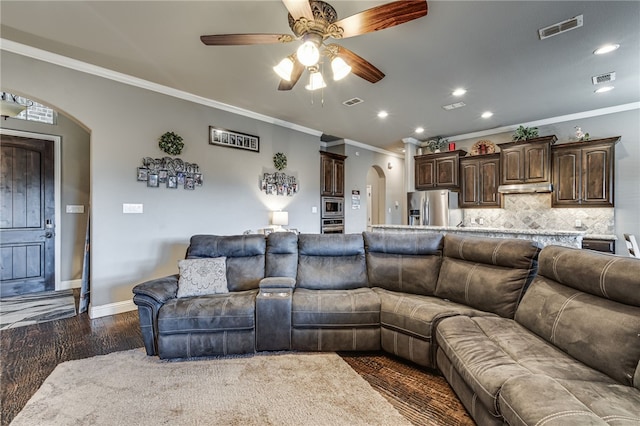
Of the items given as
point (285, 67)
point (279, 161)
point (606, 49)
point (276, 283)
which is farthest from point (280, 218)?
point (606, 49)

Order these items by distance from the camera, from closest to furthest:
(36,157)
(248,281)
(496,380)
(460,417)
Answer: (496,380), (460,417), (248,281), (36,157)

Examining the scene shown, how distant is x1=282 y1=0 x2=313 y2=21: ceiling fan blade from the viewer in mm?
1821

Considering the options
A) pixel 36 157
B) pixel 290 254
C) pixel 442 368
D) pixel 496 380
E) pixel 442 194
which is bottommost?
pixel 442 368

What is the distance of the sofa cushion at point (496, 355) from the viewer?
1.40 m

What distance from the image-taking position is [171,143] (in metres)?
3.97

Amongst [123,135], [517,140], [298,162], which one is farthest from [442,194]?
[123,135]

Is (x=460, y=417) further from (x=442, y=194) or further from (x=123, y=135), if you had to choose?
(x=442, y=194)

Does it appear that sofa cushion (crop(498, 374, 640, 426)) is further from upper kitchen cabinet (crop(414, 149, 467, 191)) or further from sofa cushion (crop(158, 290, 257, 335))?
upper kitchen cabinet (crop(414, 149, 467, 191))

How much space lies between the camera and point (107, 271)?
3508 mm

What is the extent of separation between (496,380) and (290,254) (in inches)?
84.0

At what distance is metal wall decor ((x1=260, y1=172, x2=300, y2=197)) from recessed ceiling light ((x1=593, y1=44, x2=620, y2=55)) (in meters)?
4.45

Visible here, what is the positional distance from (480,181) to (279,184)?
4119 millimetres

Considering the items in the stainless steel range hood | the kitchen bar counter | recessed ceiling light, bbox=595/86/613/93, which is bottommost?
the kitchen bar counter

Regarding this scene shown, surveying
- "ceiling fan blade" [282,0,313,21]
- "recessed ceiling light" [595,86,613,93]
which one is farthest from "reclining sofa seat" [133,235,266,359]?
"recessed ceiling light" [595,86,613,93]
